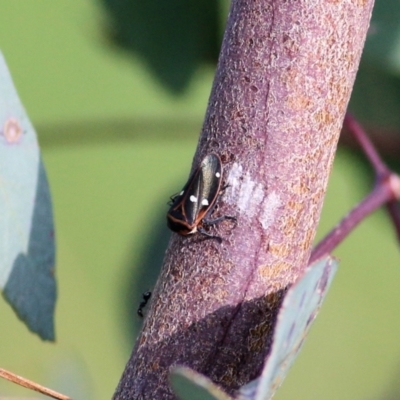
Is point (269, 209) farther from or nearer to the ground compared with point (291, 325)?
farther from the ground

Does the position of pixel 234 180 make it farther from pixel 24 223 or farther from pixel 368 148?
pixel 368 148

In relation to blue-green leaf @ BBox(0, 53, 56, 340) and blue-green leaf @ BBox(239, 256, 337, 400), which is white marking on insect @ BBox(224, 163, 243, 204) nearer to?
blue-green leaf @ BBox(239, 256, 337, 400)

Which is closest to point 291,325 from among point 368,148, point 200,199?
point 200,199

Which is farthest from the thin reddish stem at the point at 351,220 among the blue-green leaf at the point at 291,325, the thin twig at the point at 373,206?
the blue-green leaf at the point at 291,325

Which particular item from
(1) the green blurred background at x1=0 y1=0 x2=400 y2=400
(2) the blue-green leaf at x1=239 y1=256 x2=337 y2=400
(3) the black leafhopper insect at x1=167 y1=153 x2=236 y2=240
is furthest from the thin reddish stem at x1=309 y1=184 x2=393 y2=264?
(1) the green blurred background at x1=0 y1=0 x2=400 y2=400

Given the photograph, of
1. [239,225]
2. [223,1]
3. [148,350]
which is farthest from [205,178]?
[223,1]

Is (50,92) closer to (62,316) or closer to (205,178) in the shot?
(62,316)
